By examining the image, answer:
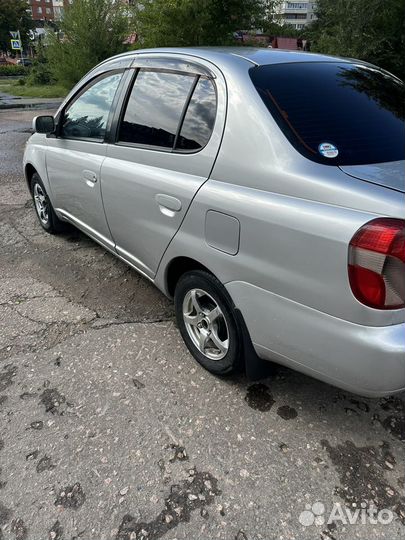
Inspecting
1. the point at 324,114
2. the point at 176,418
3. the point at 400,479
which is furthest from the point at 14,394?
the point at 324,114

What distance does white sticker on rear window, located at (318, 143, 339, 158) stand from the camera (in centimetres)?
201

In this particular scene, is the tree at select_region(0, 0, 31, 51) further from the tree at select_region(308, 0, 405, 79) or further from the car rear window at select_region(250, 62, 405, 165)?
the car rear window at select_region(250, 62, 405, 165)

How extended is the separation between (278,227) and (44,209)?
3522 mm

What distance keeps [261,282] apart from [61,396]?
4.45 feet

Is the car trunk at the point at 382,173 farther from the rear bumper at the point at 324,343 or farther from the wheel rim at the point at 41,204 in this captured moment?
the wheel rim at the point at 41,204

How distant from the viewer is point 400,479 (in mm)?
2035

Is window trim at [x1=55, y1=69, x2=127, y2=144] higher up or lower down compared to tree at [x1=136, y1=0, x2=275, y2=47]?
lower down

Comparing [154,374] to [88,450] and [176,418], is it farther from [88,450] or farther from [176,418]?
[88,450]

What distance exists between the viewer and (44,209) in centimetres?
479

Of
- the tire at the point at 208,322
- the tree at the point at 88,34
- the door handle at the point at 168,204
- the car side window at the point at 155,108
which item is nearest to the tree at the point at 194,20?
the tree at the point at 88,34

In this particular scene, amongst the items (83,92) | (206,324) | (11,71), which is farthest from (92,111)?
(11,71)

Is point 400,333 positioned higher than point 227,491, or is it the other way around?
point 400,333

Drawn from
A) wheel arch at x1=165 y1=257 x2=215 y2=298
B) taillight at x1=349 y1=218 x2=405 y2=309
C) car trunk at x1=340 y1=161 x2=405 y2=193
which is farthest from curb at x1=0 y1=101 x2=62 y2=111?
taillight at x1=349 y1=218 x2=405 y2=309

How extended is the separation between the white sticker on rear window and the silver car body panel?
10cm
